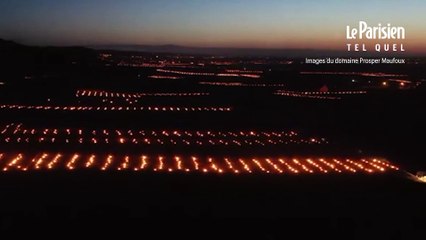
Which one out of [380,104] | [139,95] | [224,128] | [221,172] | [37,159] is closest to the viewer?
[221,172]

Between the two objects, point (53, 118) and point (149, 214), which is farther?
point (53, 118)

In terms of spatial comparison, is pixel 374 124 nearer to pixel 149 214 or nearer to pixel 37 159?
pixel 37 159

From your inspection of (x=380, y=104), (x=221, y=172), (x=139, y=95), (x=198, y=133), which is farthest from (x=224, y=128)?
(x=139, y=95)

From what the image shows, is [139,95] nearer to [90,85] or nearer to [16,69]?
[90,85]

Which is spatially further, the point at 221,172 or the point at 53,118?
the point at 53,118

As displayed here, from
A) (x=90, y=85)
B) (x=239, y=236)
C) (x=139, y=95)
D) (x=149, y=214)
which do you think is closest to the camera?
(x=239, y=236)

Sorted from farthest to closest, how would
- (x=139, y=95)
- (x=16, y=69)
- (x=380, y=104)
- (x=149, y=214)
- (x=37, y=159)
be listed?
(x=16, y=69), (x=139, y=95), (x=380, y=104), (x=37, y=159), (x=149, y=214)

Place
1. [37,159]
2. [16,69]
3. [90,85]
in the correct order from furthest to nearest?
[16,69] → [90,85] → [37,159]

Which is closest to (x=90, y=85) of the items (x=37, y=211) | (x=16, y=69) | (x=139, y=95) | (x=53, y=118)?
(x=139, y=95)
